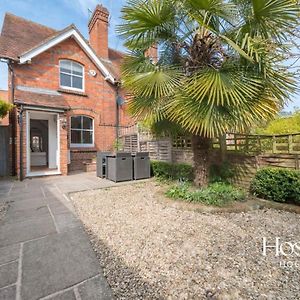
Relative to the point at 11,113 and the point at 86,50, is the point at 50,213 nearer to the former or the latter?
the point at 11,113

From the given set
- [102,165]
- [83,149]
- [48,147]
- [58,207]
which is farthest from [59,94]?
[58,207]

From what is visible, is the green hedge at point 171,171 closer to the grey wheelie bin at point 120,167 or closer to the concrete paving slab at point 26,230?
the grey wheelie bin at point 120,167

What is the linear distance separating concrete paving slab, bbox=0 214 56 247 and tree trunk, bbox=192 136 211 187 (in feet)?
11.6

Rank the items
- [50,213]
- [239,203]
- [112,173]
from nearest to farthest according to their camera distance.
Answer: [50,213], [239,203], [112,173]

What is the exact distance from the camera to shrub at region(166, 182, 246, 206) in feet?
15.6

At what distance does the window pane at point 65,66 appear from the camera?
10.4 metres

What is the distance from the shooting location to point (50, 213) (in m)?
4.32

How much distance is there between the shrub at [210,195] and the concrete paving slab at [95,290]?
311cm

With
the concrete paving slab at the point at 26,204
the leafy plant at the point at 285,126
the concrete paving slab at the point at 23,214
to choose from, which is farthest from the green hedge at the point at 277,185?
the concrete paving slab at the point at 26,204

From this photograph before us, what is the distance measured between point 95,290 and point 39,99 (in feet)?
28.5

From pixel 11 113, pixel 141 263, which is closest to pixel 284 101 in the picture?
pixel 141 263

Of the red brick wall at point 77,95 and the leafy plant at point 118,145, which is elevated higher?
the red brick wall at point 77,95

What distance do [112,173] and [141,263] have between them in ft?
17.9

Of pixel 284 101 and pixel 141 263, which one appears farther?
pixel 284 101
